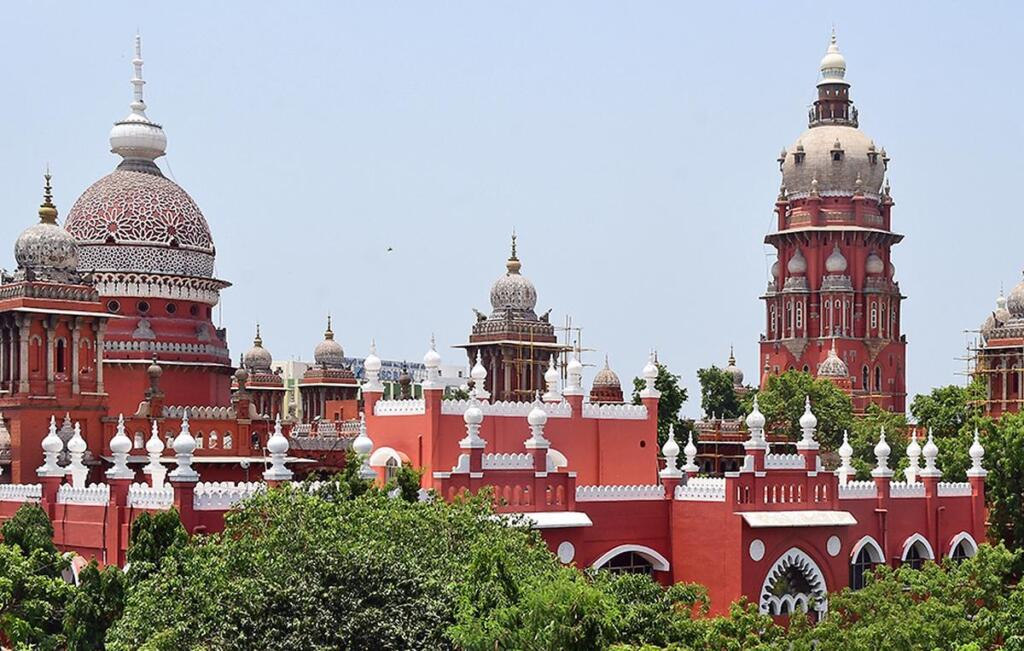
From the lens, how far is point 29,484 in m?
36.2

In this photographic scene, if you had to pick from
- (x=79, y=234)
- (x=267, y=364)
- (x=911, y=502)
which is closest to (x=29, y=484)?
(x=79, y=234)

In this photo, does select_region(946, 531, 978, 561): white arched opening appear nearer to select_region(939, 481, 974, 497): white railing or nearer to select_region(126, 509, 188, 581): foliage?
select_region(939, 481, 974, 497): white railing

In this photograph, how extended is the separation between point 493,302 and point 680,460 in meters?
7.99

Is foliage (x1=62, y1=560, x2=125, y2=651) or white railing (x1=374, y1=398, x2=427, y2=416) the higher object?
white railing (x1=374, y1=398, x2=427, y2=416)

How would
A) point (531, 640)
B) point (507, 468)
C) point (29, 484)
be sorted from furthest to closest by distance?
1. point (29, 484)
2. point (507, 468)
3. point (531, 640)

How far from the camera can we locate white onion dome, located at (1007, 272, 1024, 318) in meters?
60.5

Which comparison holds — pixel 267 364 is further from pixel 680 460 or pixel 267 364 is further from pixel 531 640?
pixel 531 640

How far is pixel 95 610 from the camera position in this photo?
27.9 m

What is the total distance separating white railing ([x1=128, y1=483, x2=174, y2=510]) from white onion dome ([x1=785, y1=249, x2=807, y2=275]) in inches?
1685

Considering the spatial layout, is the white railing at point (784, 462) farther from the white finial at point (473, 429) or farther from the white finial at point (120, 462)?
the white finial at point (120, 462)

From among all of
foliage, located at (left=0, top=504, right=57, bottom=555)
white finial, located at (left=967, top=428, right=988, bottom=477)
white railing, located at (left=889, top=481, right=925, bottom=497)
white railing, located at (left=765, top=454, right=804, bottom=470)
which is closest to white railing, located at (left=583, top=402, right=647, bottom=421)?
white railing, located at (left=765, top=454, right=804, bottom=470)

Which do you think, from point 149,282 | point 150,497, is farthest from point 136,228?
point 150,497

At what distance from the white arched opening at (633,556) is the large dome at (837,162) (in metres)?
35.3

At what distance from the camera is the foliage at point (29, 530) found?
1254 inches
